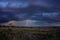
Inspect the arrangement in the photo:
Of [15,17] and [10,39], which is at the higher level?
[15,17]

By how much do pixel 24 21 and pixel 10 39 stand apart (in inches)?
11.6

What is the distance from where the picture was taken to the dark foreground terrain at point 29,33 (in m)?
1.84

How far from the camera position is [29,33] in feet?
6.18

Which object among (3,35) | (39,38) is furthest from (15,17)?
(39,38)

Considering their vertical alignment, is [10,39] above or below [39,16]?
below

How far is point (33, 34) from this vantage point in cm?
187

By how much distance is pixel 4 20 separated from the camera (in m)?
1.93

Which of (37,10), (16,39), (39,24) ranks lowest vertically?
(16,39)

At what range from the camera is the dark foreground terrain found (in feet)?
6.04

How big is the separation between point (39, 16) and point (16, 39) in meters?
0.42

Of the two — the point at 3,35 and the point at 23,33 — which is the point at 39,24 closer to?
the point at 23,33

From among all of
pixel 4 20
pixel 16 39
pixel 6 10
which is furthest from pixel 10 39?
pixel 6 10

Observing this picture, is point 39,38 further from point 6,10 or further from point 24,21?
point 6,10

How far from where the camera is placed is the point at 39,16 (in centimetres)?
190
